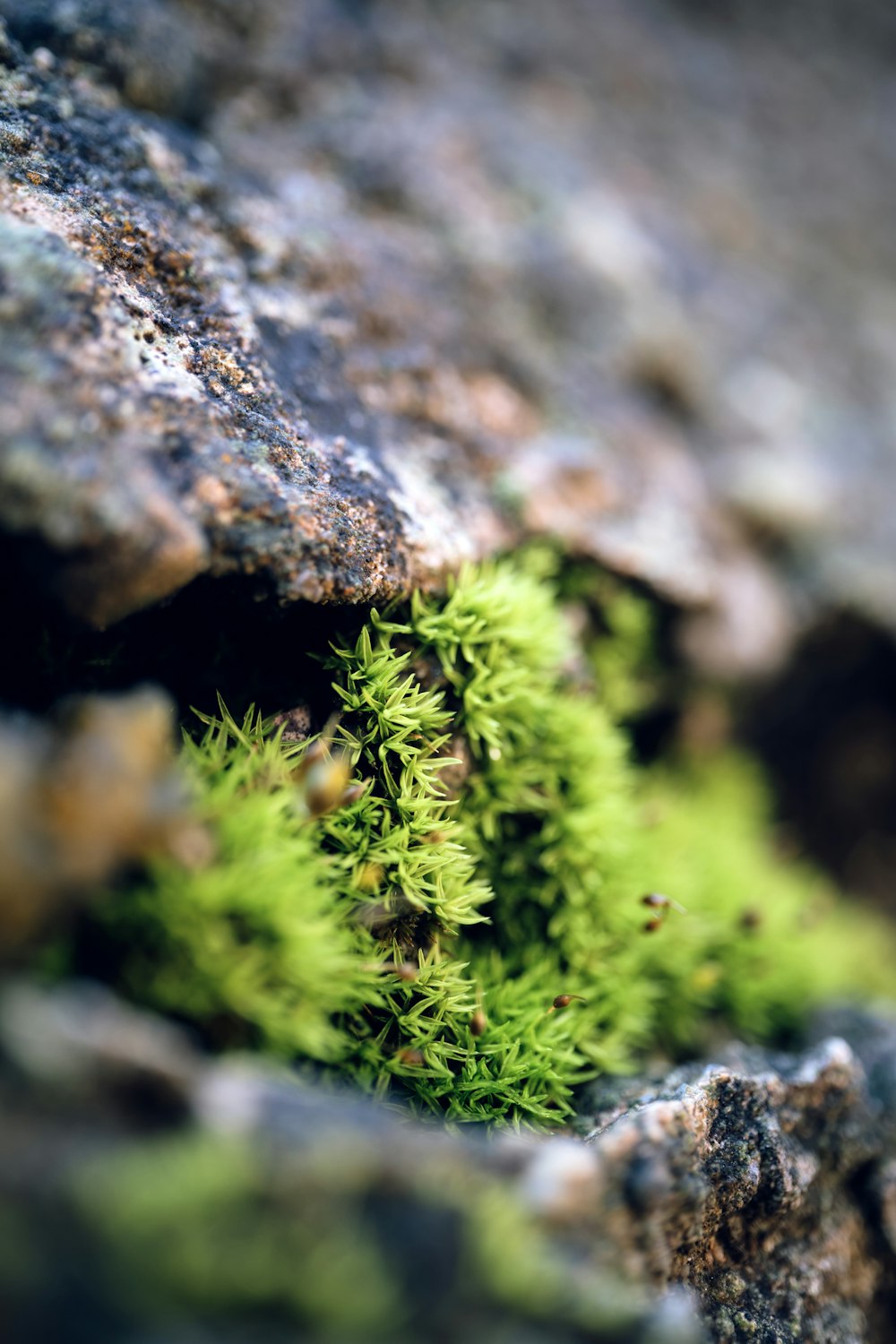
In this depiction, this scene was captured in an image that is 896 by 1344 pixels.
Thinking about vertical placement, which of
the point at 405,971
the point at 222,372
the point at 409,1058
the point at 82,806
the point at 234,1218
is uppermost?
the point at 222,372

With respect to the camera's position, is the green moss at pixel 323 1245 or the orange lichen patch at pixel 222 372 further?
the orange lichen patch at pixel 222 372

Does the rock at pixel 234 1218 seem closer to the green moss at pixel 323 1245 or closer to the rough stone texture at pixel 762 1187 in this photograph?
the green moss at pixel 323 1245

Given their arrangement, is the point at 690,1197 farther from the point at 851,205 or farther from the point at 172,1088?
the point at 851,205

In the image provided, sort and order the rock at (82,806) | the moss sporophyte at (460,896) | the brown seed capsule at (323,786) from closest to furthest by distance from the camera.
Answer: the rock at (82,806), the moss sporophyte at (460,896), the brown seed capsule at (323,786)

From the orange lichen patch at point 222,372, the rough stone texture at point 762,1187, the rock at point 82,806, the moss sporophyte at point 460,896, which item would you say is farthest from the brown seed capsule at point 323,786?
the orange lichen patch at point 222,372

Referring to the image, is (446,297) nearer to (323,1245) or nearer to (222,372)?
(222,372)

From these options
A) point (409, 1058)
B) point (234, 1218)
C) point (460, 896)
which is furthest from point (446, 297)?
point (234, 1218)

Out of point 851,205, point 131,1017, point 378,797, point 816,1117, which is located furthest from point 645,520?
point 851,205
